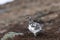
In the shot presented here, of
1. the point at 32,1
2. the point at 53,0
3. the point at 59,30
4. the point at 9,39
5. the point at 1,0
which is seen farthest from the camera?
the point at 1,0

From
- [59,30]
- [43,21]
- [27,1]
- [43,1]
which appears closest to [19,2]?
[27,1]

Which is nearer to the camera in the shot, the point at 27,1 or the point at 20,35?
the point at 20,35

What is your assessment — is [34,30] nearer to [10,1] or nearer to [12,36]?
[12,36]

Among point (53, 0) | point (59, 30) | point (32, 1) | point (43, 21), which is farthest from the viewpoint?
point (32, 1)

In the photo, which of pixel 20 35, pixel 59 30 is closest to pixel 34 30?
pixel 20 35

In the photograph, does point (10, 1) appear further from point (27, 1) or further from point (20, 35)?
point (20, 35)

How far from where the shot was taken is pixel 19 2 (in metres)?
59.5

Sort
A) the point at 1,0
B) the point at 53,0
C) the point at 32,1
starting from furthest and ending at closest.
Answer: the point at 1,0, the point at 32,1, the point at 53,0

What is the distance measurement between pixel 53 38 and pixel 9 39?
3.34 m

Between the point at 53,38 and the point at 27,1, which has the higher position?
the point at 27,1

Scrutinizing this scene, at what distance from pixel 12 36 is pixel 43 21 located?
900 centimetres

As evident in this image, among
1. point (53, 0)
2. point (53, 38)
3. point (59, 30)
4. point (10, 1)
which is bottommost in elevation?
point (53, 38)

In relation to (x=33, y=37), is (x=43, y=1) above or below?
above

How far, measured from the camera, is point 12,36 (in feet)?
59.9
